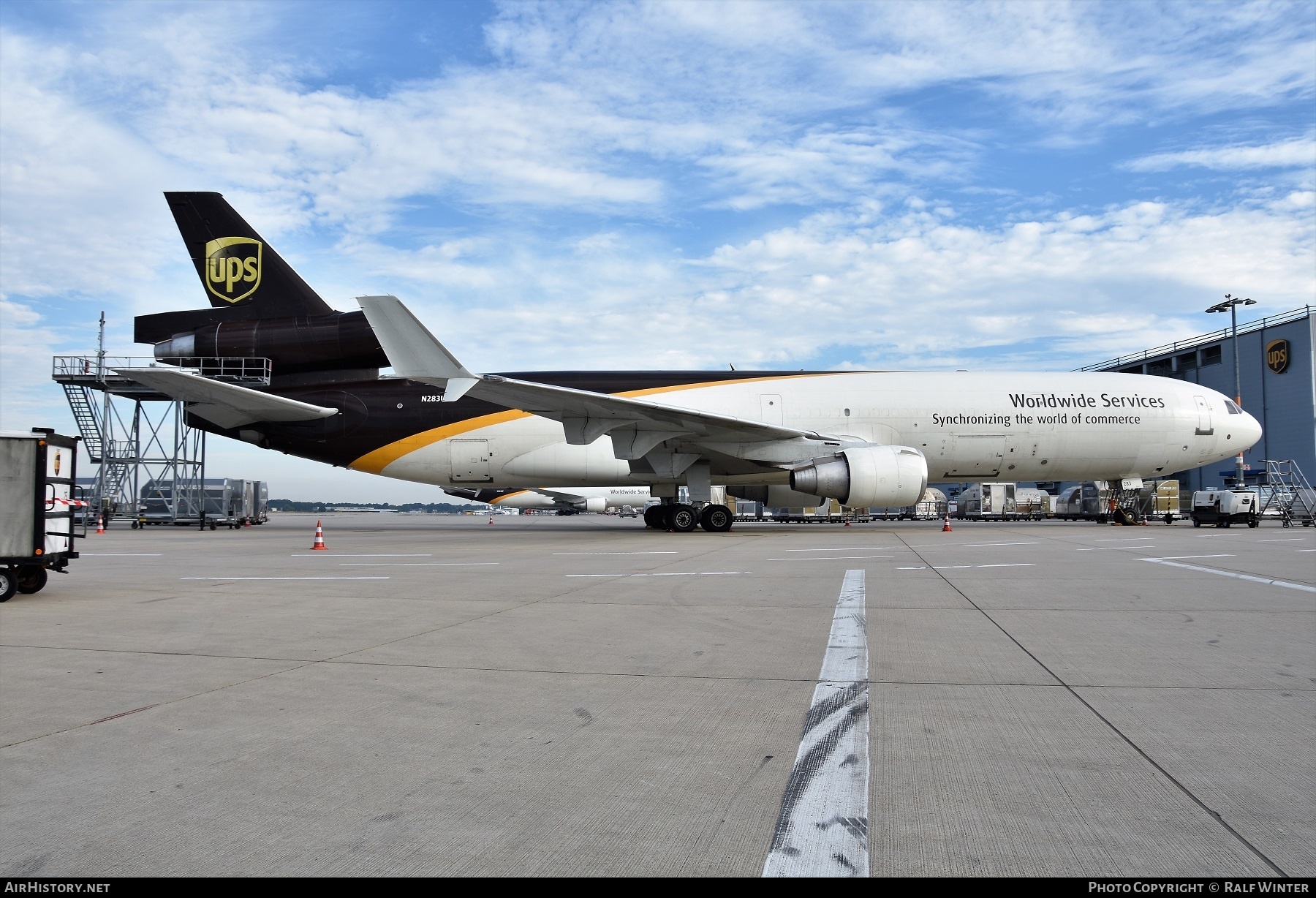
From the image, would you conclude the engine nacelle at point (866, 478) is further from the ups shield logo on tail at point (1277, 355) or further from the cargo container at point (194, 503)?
the ups shield logo on tail at point (1277, 355)

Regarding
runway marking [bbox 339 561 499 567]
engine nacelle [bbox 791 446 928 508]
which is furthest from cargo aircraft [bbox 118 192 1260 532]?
runway marking [bbox 339 561 499 567]

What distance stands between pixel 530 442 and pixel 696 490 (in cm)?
432

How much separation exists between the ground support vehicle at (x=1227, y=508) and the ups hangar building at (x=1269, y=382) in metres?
11.5

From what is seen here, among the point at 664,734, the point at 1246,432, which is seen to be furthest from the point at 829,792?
the point at 1246,432

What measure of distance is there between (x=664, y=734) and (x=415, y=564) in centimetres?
888

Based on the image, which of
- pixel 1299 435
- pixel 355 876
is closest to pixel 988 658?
pixel 355 876

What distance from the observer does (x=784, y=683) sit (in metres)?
4.21

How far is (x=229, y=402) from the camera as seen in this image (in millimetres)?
19531

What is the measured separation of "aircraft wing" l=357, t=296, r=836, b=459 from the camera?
48.9ft

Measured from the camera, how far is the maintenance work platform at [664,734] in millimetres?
2268

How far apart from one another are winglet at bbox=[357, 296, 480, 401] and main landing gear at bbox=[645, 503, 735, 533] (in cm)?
623

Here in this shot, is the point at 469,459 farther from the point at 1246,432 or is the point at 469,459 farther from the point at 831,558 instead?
the point at 1246,432

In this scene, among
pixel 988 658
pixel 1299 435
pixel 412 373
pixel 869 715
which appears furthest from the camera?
pixel 1299 435

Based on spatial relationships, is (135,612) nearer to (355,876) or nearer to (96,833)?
(96,833)
